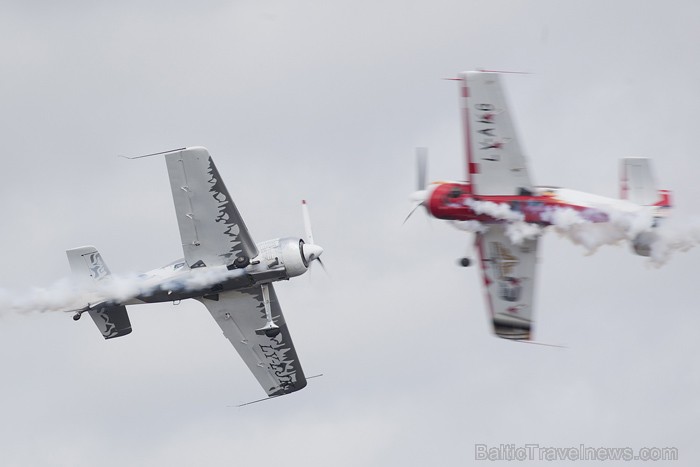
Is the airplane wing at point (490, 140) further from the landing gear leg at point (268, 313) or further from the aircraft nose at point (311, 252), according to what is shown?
the landing gear leg at point (268, 313)

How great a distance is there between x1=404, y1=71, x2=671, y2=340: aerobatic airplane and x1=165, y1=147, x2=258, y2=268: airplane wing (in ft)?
12.9

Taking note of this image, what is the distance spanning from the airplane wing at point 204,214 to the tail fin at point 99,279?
229 centimetres

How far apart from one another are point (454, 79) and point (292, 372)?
28.8 feet

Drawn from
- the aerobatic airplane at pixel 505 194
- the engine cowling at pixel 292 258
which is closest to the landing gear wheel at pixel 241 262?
the engine cowling at pixel 292 258

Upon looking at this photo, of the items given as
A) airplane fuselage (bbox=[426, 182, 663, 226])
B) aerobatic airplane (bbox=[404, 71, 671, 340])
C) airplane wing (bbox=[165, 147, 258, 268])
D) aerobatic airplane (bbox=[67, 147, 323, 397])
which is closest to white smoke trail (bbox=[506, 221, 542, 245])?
aerobatic airplane (bbox=[404, 71, 671, 340])

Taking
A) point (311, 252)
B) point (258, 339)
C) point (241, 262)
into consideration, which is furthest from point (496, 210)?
point (258, 339)

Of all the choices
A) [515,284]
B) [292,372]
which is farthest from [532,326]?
[292,372]

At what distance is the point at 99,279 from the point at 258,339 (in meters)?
3.88

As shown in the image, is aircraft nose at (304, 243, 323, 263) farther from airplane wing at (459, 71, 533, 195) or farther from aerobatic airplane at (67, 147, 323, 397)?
airplane wing at (459, 71, 533, 195)

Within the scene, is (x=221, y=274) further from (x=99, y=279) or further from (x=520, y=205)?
(x=520, y=205)

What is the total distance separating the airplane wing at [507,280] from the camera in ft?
127

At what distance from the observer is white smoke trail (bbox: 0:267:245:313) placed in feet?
131

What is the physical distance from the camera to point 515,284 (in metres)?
38.9

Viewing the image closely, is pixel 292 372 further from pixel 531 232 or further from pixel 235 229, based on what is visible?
pixel 531 232
